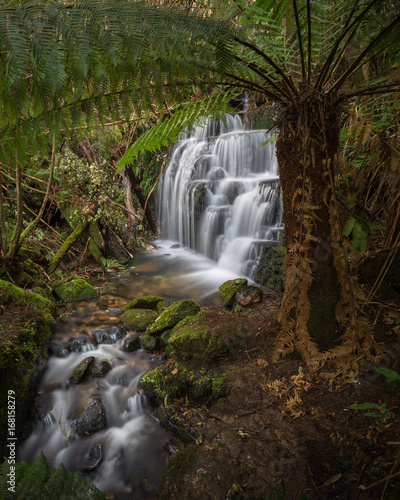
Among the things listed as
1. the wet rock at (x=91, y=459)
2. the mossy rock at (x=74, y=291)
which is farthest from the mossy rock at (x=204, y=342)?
the mossy rock at (x=74, y=291)

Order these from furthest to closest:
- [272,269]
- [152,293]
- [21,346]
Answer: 1. [152,293]
2. [272,269]
3. [21,346]

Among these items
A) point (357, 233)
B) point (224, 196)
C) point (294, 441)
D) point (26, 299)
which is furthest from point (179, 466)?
point (224, 196)

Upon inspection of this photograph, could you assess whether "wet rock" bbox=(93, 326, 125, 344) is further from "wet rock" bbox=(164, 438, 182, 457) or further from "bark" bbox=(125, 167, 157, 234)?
"bark" bbox=(125, 167, 157, 234)

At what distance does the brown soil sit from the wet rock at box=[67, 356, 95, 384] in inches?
66.4

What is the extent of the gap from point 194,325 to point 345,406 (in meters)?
1.59

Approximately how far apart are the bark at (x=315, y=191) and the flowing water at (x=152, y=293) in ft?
5.77

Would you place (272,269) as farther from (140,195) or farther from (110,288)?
(140,195)

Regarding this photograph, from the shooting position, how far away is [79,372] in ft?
11.3

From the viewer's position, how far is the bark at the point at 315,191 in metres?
1.88

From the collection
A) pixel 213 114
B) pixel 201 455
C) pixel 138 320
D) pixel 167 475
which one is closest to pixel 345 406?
pixel 201 455

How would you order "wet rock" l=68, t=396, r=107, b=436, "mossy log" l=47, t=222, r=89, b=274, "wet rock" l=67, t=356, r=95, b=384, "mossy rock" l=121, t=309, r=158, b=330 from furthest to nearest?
1. "mossy log" l=47, t=222, r=89, b=274
2. "mossy rock" l=121, t=309, r=158, b=330
3. "wet rock" l=67, t=356, r=95, b=384
4. "wet rock" l=68, t=396, r=107, b=436

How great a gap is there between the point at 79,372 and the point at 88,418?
1.96ft

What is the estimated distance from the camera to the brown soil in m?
1.51

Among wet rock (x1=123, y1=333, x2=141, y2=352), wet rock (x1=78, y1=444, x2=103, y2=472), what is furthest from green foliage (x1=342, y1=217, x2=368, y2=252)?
wet rock (x1=123, y1=333, x2=141, y2=352)
